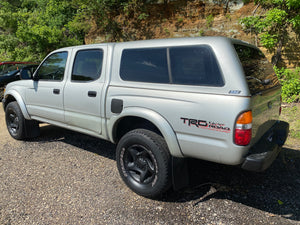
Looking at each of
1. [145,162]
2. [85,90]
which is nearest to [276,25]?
[85,90]

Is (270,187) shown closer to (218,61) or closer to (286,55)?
(218,61)

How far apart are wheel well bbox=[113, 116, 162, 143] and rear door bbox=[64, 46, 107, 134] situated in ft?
0.89

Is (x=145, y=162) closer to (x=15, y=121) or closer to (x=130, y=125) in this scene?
(x=130, y=125)

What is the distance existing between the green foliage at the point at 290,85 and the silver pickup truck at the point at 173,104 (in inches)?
141

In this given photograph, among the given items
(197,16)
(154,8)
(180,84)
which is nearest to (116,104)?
(180,84)

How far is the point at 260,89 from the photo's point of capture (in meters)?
2.56

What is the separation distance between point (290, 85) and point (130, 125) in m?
5.08

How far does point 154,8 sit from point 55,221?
366 inches

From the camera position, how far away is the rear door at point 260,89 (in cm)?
241

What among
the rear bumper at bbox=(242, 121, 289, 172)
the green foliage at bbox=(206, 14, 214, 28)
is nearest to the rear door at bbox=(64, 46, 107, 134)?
the rear bumper at bbox=(242, 121, 289, 172)

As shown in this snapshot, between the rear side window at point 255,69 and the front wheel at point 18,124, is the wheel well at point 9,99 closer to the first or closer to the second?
the front wheel at point 18,124

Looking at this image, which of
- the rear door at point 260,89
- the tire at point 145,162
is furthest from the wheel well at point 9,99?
the rear door at point 260,89

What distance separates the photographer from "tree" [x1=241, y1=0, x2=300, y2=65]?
643 cm

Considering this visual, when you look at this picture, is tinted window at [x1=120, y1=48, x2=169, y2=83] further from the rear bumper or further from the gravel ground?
the gravel ground
